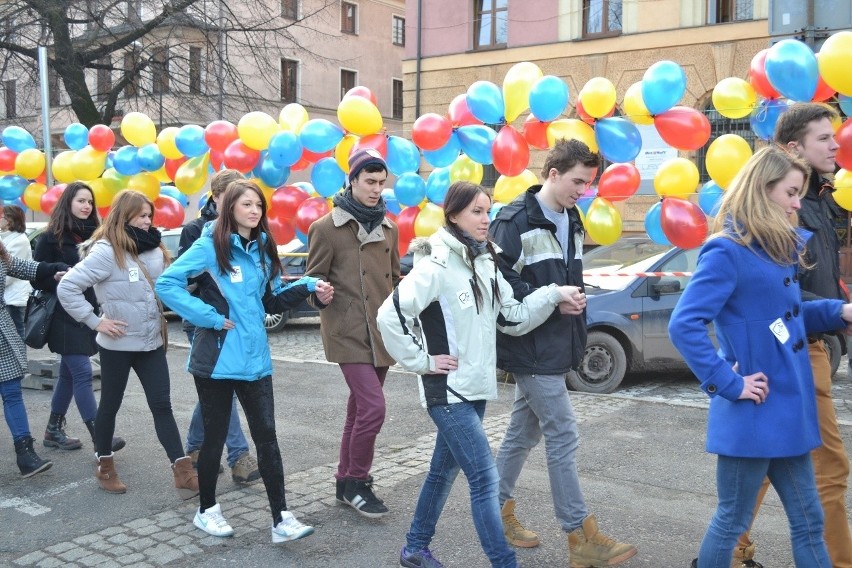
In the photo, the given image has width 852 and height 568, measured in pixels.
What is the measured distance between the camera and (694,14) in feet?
68.2

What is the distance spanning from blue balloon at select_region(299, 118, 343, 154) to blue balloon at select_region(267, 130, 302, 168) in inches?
3.2

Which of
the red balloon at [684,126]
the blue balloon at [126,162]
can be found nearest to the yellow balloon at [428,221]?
the red balloon at [684,126]

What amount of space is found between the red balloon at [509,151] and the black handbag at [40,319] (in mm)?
3812

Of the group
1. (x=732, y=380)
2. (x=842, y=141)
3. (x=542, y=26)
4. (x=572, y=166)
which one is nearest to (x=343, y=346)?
(x=572, y=166)

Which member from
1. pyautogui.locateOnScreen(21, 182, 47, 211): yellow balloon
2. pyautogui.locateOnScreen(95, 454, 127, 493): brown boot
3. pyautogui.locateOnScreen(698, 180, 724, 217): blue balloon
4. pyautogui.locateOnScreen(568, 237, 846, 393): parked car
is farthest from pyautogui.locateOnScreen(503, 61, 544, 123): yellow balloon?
pyautogui.locateOnScreen(21, 182, 47, 211): yellow balloon

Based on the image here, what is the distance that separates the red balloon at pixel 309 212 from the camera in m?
8.47

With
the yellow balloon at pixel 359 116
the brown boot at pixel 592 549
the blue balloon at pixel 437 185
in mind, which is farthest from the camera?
the blue balloon at pixel 437 185

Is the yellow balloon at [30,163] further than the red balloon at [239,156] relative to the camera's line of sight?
Yes

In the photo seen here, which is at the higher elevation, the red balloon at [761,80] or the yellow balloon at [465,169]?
the red balloon at [761,80]

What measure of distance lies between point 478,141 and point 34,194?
5.40m

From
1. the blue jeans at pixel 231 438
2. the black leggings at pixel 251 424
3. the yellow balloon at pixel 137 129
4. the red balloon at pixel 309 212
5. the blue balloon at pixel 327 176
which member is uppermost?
the yellow balloon at pixel 137 129

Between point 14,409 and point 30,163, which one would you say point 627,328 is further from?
point 30,163

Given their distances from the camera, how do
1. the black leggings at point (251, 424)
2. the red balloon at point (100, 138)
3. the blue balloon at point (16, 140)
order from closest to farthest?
the black leggings at point (251, 424), the red balloon at point (100, 138), the blue balloon at point (16, 140)

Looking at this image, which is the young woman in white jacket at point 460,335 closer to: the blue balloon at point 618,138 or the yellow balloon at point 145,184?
the blue balloon at point 618,138
